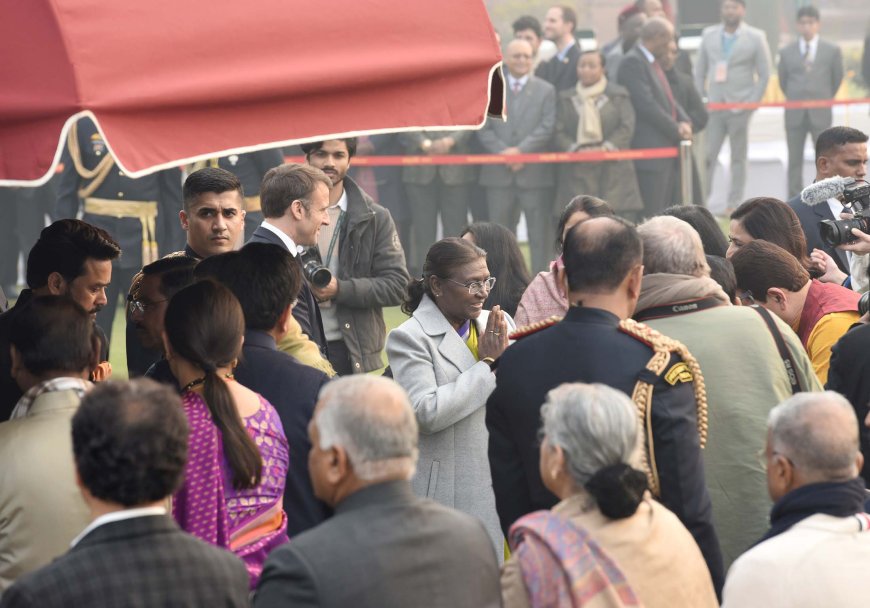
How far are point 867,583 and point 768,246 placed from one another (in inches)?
86.3

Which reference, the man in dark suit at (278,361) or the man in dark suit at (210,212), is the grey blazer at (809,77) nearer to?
the man in dark suit at (210,212)

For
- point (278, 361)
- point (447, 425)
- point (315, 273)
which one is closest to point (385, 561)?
point (278, 361)

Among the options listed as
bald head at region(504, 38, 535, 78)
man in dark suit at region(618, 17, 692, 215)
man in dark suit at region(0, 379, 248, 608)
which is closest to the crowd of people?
man in dark suit at region(0, 379, 248, 608)

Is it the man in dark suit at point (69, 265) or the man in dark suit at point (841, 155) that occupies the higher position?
the man in dark suit at point (69, 265)

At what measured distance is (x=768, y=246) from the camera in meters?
5.12

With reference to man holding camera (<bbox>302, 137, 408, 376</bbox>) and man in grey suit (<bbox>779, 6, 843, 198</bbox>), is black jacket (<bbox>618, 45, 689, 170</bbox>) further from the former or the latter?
man holding camera (<bbox>302, 137, 408, 376</bbox>)

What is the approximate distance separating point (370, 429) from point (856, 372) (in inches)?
85.0

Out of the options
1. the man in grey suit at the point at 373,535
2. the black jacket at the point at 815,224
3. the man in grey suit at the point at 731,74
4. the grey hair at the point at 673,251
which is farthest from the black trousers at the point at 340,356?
the man in grey suit at the point at 731,74

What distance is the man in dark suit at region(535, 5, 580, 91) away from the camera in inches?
524

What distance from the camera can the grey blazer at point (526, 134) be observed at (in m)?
13.1

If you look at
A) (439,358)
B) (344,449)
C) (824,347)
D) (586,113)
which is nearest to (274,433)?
(344,449)

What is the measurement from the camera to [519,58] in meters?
13.0

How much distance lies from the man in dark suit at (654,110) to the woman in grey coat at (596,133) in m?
0.12

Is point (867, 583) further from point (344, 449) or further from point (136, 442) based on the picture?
point (136, 442)
